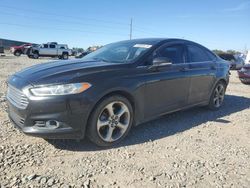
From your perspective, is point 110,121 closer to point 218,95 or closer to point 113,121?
point 113,121

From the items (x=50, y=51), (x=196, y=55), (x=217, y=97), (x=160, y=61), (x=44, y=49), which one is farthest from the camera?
(x=50, y=51)

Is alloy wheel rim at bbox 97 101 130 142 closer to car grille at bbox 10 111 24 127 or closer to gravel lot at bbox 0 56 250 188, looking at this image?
gravel lot at bbox 0 56 250 188

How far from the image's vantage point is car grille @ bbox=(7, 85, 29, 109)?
3.55 m

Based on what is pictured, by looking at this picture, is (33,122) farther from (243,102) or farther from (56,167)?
(243,102)

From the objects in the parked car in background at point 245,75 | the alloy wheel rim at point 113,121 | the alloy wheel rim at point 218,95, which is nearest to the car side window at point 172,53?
the alloy wheel rim at point 113,121

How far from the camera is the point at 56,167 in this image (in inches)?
132

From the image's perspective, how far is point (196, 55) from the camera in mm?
5797

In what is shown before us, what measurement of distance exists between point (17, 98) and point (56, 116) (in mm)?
665

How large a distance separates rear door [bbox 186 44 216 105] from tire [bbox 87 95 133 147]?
180 cm

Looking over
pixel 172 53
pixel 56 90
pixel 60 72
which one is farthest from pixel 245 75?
pixel 56 90

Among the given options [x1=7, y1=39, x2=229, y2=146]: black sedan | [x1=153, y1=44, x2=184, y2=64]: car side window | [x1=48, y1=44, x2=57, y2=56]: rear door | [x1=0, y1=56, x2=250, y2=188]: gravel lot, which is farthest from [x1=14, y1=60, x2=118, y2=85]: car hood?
[x1=48, y1=44, x2=57, y2=56]: rear door

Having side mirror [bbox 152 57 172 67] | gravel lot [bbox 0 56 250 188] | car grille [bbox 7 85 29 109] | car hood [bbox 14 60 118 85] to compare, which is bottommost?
gravel lot [bbox 0 56 250 188]

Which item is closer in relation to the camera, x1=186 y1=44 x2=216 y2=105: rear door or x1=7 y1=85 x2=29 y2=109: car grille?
x1=7 y1=85 x2=29 y2=109: car grille

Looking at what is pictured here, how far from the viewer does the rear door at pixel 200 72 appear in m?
5.49
